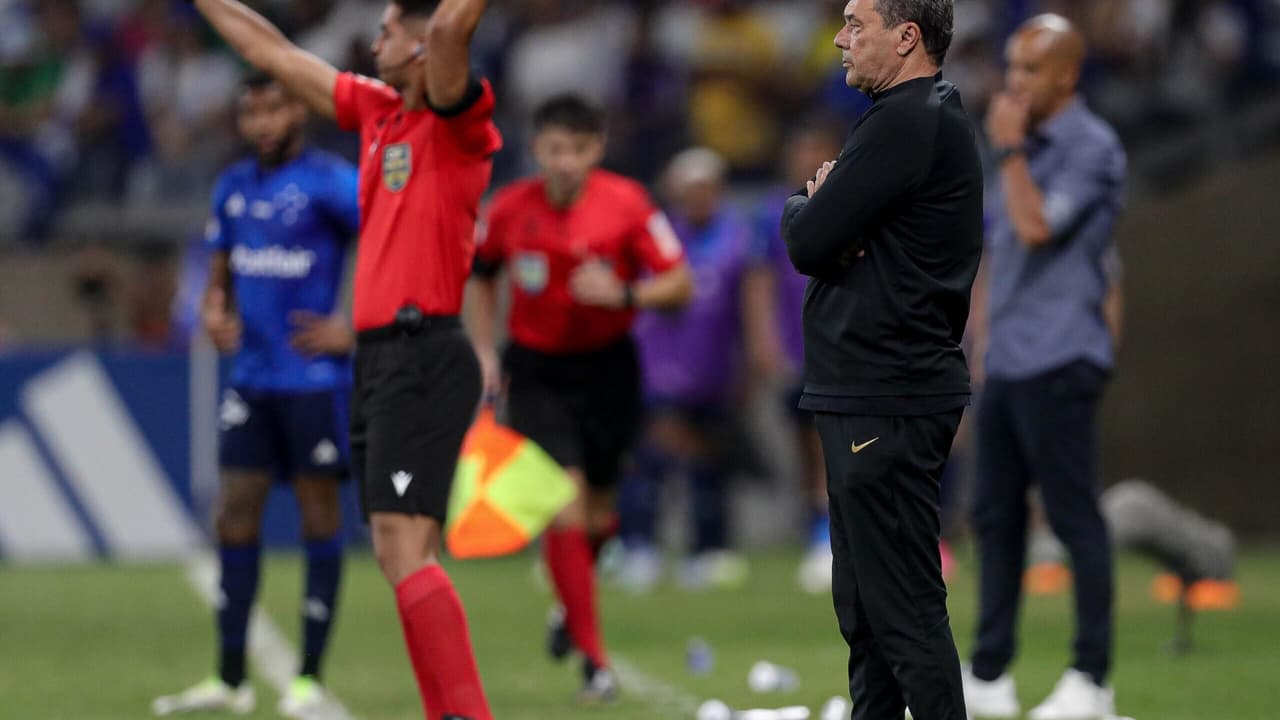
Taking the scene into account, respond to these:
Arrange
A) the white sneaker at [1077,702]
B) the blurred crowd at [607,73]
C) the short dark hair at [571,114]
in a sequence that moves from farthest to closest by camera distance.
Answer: the blurred crowd at [607,73]
the short dark hair at [571,114]
the white sneaker at [1077,702]

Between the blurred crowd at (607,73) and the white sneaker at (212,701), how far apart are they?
916 centimetres

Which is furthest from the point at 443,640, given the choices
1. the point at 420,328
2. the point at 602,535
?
the point at 602,535

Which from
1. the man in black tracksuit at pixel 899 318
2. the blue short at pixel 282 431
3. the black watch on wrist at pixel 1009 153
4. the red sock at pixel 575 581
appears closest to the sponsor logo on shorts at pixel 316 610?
the blue short at pixel 282 431

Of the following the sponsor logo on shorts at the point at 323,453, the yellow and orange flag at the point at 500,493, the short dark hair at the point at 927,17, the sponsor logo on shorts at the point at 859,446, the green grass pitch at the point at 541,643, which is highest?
the short dark hair at the point at 927,17

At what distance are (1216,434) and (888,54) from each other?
428 inches

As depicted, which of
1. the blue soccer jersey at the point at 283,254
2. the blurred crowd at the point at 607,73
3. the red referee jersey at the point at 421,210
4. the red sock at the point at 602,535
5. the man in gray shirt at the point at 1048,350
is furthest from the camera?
the blurred crowd at the point at 607,73

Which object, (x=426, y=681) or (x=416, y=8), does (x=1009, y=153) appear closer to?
(x=416, y=8)

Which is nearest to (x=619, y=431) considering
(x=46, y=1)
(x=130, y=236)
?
(x=130, y=236)

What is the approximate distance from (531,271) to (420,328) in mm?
2876

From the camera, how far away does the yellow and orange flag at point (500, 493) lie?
7406 millimetres

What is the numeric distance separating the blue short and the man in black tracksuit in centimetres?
332

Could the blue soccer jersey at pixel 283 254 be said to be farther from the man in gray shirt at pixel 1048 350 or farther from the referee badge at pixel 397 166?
the man in gray shirt at pixel 1048 350

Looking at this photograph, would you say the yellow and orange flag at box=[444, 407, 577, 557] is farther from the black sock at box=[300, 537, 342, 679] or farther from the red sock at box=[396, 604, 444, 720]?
the red sock at box=[396, 604, 444, 720]

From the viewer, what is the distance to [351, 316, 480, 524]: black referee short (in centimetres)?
600
